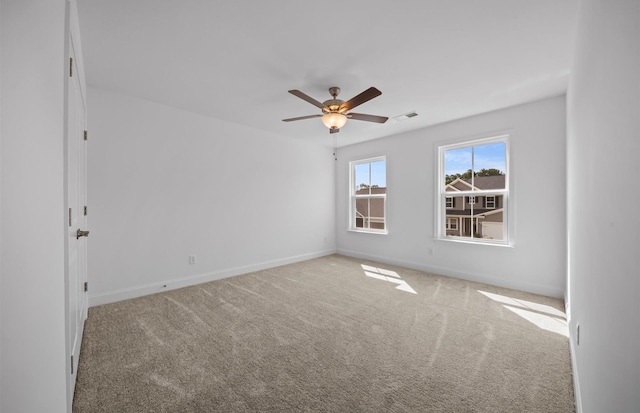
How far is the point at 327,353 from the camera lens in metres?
2.14

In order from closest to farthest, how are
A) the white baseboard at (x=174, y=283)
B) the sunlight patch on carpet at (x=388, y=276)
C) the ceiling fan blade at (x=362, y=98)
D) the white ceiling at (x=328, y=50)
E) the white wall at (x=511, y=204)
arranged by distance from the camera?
the white ceiling at (x=328, y=50), the ceiling fan blade at (x=362, y=98), the white baseboard at (x=174, y=283), the white wall at (x=511, y=204), the sunlight patch on carpet at (x=388, y=276)

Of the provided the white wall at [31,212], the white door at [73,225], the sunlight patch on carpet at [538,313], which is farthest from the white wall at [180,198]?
the sunlight patch on carpet at [538,313]

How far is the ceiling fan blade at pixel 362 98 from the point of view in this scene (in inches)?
94.3

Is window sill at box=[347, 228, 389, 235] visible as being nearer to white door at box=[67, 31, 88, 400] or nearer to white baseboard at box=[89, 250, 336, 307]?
white baseboard at box=[89, 250, 336, 307]

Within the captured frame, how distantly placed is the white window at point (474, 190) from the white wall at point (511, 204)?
0.48 ft

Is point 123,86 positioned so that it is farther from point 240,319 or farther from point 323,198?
point 323,198

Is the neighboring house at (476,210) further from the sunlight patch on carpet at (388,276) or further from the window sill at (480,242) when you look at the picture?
the sunlight patch on carpet at (388,276)

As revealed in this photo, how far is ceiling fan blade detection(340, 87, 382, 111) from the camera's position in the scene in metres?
2.40

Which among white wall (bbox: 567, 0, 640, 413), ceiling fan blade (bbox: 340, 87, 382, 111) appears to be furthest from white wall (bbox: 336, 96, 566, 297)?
white wall (bbox: 567, 0, 640, 413)

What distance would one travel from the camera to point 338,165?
20.4 ft

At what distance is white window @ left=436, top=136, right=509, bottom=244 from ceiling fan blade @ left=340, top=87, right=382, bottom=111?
2.39m

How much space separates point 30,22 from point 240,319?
2595mm

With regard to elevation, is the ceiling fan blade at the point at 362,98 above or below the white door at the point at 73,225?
above

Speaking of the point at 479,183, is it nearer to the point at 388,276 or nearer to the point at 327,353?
the point at 388,276
